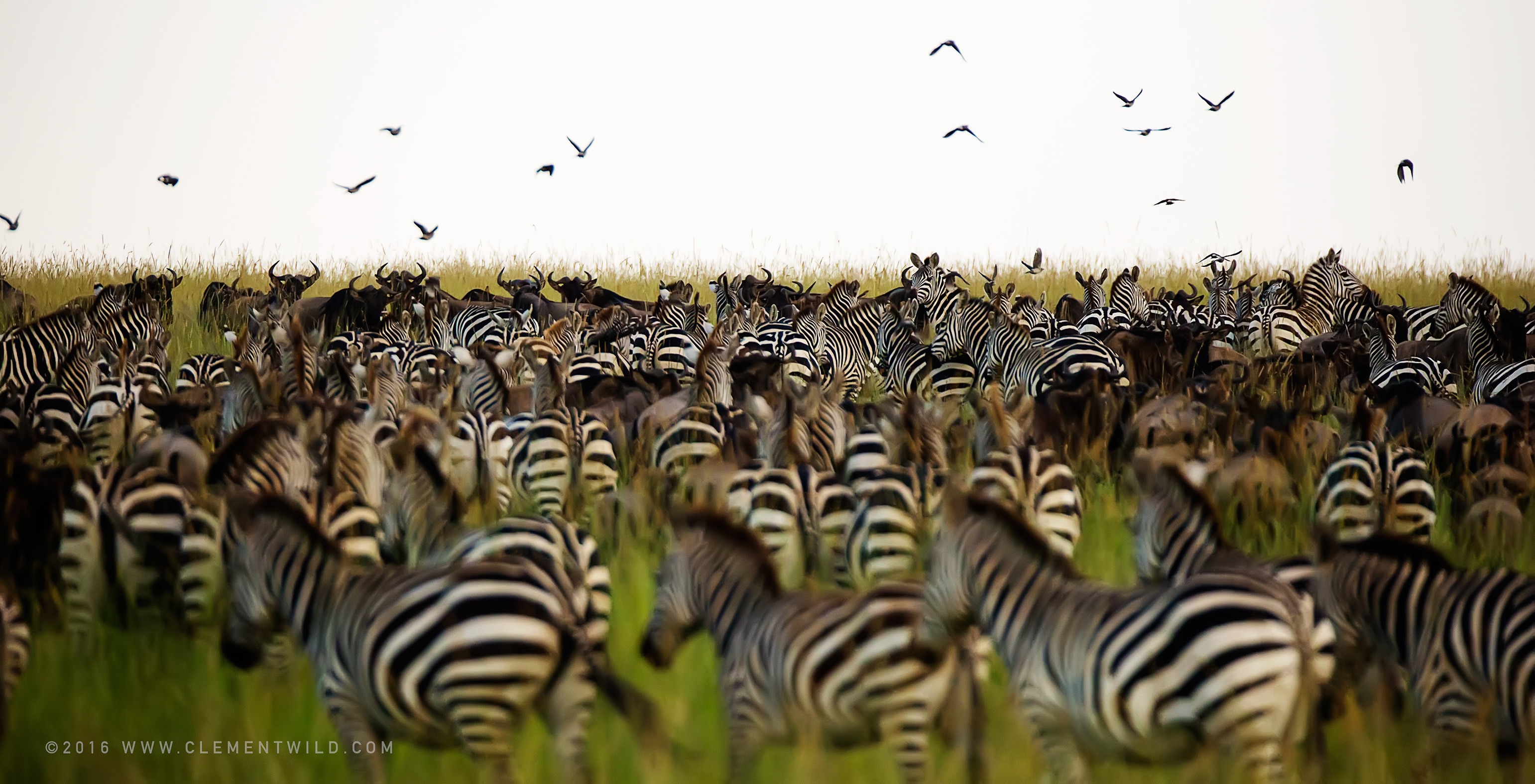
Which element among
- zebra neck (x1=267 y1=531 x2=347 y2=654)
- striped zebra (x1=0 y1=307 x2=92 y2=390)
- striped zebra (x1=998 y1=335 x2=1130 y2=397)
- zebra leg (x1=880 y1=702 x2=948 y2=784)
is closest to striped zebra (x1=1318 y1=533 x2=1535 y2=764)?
zebra leg (x1=880 y1=702 x2=948 y2=784)

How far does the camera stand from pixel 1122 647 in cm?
432

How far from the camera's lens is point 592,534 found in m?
9.12

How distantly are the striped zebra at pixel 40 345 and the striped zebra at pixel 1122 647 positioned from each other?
13.5m

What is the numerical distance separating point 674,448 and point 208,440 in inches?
181

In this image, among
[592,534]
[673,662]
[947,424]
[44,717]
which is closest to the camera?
[44,717]

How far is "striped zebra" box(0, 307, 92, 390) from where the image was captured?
1565 centimetres

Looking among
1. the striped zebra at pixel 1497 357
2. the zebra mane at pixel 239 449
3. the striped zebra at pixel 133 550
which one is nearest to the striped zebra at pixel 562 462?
the zebra mane at pixel 239 449

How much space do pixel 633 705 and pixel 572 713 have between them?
219 millimetres

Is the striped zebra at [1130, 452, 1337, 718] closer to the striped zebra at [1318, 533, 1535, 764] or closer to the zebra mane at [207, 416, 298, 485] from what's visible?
the striped zebra at [1318, 533, 1535, 764]

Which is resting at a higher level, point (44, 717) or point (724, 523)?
point (724, 523)

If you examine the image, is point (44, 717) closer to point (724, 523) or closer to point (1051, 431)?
point (724, 523)

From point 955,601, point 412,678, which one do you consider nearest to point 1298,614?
point 955,601

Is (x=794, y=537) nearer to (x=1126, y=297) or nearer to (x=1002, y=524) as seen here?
(x=1002, y=524)

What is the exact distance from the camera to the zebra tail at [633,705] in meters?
4.60
